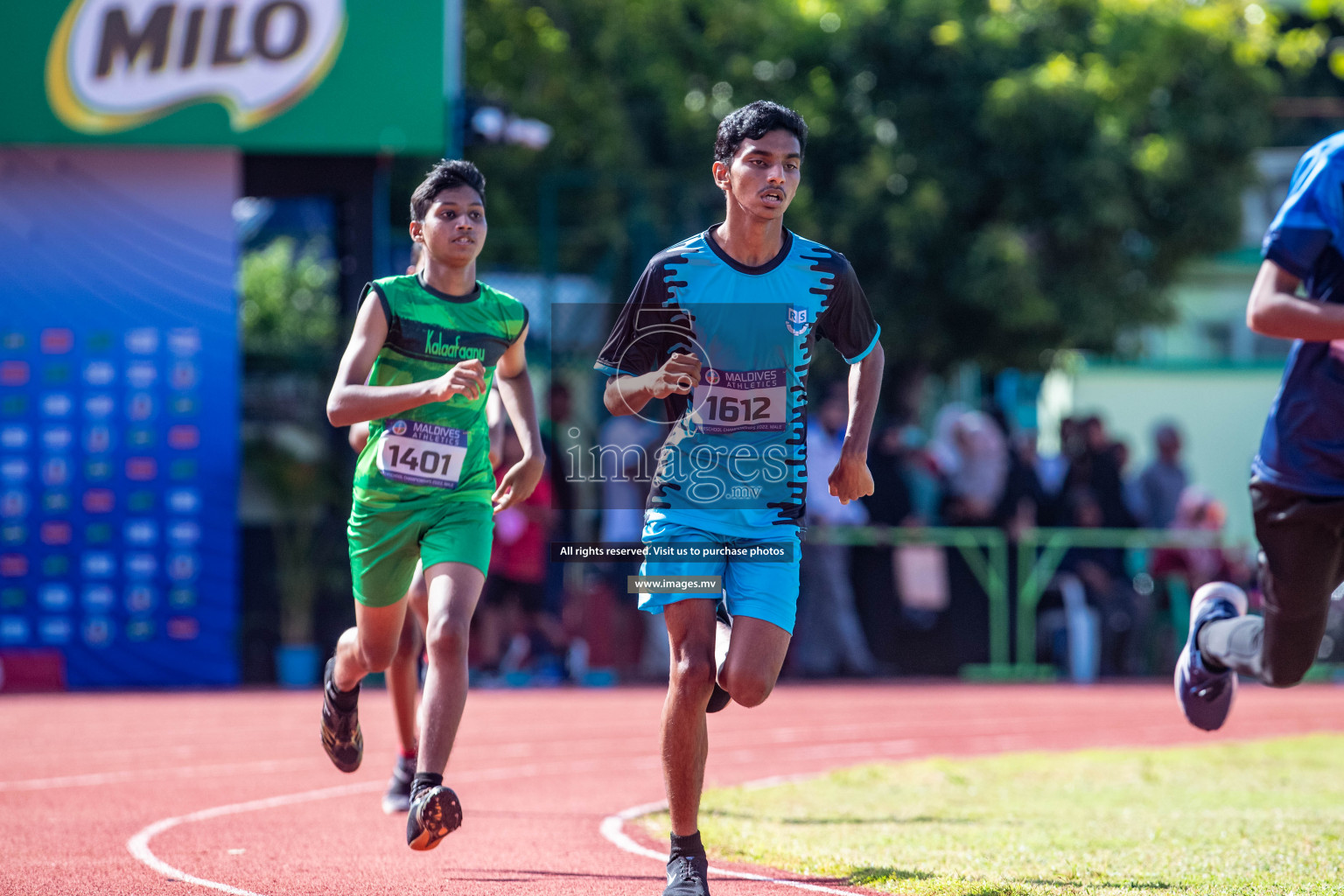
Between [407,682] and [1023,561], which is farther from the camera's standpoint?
[1023,561]

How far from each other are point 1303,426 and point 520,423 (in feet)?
10.1

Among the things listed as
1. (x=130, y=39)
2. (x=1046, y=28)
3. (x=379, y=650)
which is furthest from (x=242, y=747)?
(x=1046, y=28)

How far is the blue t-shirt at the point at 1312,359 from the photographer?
4.79m

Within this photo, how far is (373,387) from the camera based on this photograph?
6277mm

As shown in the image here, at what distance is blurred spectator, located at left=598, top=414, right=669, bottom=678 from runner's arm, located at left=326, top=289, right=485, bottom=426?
6.71 metres

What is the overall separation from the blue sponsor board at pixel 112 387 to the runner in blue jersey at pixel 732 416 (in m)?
10.9

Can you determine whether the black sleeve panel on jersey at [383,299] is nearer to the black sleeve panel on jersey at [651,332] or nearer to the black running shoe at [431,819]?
the black sleeve panel on jersey at [651,332]

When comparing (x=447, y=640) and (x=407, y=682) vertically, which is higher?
(x=447, y=640)

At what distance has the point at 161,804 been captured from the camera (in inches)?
332

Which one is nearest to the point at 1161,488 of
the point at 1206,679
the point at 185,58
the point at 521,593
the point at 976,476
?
the point at 976,476

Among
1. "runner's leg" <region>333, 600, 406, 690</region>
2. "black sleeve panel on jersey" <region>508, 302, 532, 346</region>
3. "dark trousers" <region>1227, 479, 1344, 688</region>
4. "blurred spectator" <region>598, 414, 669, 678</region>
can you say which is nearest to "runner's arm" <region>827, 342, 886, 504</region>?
"dark trousers" <region>1227, 479, 1344, 688</region>

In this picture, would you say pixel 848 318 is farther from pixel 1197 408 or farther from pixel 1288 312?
pixel 1197 408

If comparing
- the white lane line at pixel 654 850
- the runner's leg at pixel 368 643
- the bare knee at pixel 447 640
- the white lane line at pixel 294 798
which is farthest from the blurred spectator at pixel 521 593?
the bare knee at pixel 447 640

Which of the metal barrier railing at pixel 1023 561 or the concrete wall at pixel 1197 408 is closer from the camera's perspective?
the metal barrier railing at pixel 1023 561
